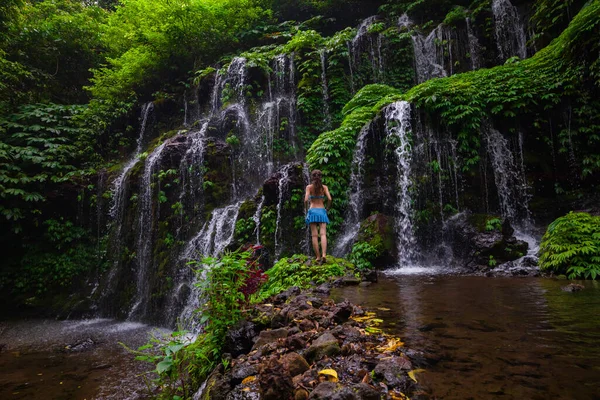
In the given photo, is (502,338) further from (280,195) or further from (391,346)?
(280,195)

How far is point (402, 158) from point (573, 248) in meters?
5.61

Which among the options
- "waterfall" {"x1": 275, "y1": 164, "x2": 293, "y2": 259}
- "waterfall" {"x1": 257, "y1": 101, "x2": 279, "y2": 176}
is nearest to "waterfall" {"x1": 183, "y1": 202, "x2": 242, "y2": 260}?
"waterfall" {"x1": 275, "y1": 164, "x2": 293, "y2": 259}

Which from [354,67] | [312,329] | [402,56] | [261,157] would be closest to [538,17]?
[402,56]

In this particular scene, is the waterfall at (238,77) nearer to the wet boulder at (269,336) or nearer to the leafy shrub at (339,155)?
the leafy shrub at (339,155)

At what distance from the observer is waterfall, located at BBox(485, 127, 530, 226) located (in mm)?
9586

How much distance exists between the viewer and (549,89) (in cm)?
951

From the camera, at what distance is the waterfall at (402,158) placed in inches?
377

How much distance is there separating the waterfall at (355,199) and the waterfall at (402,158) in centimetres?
91

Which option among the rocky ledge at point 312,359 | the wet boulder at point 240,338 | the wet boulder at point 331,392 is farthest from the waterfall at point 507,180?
the wet boulder at point 331,392

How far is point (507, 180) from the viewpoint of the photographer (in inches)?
388

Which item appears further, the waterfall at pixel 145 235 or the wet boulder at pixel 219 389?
the waterfall at pixel 145 235

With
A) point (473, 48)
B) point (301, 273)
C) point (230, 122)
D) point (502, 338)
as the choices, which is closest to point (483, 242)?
point (301, 273)

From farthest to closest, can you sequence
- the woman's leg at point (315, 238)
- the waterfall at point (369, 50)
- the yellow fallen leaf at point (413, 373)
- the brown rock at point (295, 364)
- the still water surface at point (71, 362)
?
the waterfall at point (369, 50), the woman's leg at point (315, 238), the still water surface at point (71, 362), the brown rock at point (295, 364), the yellow fallen leaf at point (413, 373)

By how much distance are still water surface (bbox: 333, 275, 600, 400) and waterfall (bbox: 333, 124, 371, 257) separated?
5.26 metres
